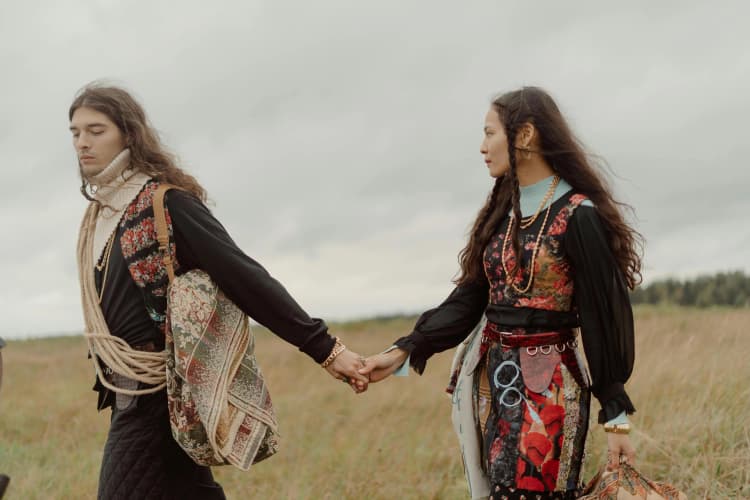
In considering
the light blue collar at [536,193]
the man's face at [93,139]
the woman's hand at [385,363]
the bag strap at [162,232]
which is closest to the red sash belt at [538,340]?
the light blue collar at [536,193]

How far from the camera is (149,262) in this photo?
11.0 feet

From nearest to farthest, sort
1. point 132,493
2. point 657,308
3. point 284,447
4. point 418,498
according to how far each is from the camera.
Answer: point 132,493 → point 418,498 → point 284,447 → point 657,308

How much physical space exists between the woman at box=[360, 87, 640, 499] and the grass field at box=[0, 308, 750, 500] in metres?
1.41

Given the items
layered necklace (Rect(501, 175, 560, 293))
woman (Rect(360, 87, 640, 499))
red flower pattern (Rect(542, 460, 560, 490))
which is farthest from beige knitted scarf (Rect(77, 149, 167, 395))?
red flower pattern (Rect(542, 460, 560, 490))

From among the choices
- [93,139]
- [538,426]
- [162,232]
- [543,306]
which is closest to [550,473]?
[538,426]

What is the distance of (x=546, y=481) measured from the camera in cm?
306

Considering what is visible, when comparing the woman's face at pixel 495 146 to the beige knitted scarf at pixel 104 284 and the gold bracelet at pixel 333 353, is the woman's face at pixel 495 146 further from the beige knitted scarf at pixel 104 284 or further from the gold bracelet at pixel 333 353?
the beige knitted scarf at pixel 104 284

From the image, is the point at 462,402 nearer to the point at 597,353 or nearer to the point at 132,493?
the point at 597,353

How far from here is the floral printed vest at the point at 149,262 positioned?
11.0 ft

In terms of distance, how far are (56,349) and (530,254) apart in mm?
12528

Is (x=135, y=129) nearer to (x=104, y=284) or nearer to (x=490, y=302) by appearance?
(x=104, y=284)

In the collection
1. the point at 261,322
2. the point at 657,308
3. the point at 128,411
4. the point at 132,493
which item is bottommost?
the point at 657,308

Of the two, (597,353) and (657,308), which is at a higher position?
(597,353)

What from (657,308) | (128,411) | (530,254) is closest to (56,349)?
(657,308)
